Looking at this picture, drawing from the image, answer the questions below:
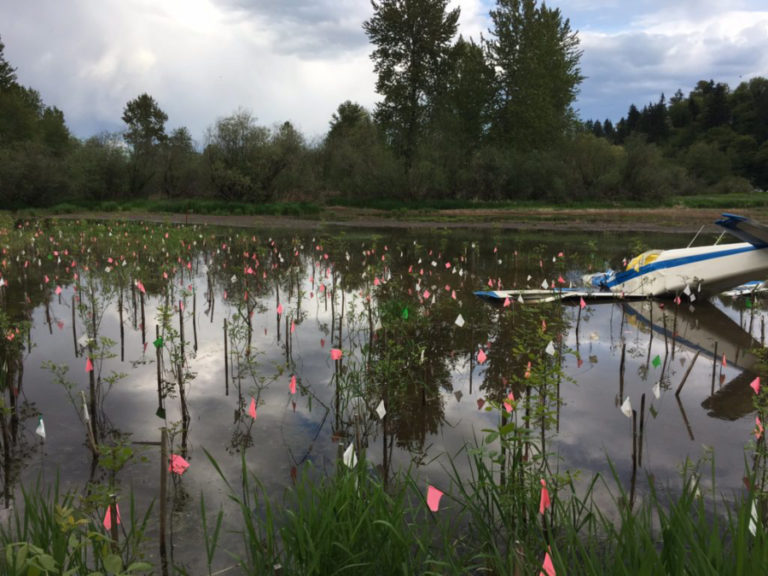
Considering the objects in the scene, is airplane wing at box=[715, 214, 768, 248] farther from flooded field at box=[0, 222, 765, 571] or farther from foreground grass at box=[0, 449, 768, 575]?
foreground grass at box=[0, 449, 768, 575]

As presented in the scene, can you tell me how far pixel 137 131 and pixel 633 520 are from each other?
6237cm

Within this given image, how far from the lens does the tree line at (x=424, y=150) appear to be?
4775 centimetres

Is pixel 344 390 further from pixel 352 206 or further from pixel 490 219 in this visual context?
pixel 352 206

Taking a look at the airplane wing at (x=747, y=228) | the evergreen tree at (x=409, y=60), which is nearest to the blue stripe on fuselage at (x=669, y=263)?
the airplane wing at (x=747, y=228)

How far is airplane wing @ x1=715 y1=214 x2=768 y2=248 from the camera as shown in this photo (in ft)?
39.1

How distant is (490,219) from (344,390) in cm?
3715

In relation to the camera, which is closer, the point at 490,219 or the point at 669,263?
the point at 669,263

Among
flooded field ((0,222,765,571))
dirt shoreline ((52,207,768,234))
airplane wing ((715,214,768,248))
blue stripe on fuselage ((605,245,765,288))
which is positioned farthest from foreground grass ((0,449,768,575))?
dirt shoreline ((52,207,768,234))

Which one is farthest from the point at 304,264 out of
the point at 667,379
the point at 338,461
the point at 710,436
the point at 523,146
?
the point at 523,146

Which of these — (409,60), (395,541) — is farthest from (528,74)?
(395,541)

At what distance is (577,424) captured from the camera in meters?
7.14

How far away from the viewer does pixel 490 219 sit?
43.7m

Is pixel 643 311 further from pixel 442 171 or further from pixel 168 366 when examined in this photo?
pixel 442 171

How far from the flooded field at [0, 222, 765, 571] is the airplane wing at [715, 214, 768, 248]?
1680mm
